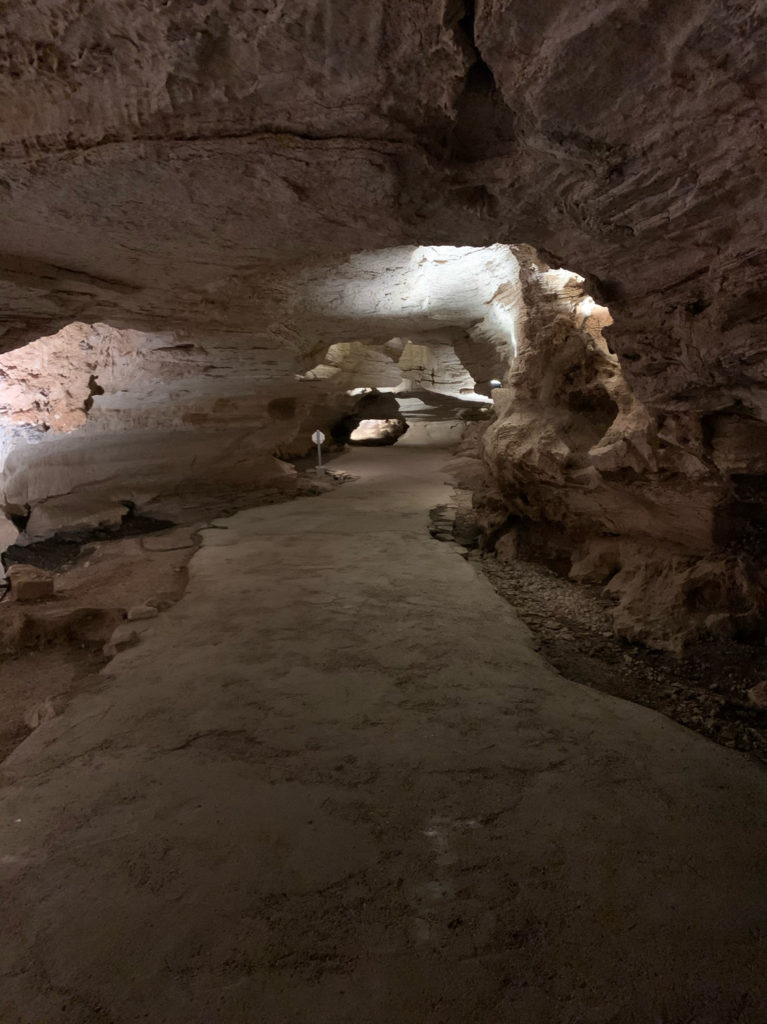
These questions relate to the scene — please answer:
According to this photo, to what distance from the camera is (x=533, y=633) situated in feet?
14.3

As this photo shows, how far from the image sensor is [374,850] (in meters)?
2.06

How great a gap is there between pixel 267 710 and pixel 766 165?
3.62 metres

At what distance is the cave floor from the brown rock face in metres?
2.12

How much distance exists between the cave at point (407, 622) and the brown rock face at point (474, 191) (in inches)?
0.7

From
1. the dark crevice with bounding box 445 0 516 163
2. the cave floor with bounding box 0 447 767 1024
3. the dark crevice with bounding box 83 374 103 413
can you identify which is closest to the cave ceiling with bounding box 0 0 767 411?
the dark crevice with bounding box 445 0 516 163

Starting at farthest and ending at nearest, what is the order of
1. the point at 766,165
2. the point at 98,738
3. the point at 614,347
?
the point at 614,347
the point at 98,738
the point at 766,165

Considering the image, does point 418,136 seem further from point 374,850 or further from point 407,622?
point 407,622

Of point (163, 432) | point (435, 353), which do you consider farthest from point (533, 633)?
point (435, 353)

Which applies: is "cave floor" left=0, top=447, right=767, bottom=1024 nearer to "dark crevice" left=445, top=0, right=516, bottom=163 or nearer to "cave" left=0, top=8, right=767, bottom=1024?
"cave" left=0, top=8, right=767, bottom=1024

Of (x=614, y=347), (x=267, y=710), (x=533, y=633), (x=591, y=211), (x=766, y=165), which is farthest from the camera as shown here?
(x=533, y=633)

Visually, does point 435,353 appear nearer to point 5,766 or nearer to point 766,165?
point 766,165

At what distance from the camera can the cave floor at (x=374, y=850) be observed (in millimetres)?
1545

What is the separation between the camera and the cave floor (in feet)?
5.07

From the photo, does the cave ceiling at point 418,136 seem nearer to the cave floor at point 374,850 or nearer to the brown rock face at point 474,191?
the brown rock face at point 474,191
